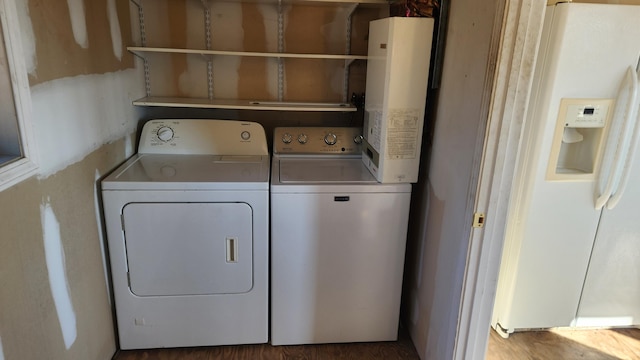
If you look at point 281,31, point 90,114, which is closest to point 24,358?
point 90,114

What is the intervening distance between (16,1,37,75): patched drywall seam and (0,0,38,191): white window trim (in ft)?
0.06

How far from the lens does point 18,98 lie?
126cm

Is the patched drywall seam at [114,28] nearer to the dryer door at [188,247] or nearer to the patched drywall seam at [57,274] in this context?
the dryer door at [188,247]

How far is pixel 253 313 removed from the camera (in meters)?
2.05

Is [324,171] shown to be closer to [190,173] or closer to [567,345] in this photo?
[190,173]

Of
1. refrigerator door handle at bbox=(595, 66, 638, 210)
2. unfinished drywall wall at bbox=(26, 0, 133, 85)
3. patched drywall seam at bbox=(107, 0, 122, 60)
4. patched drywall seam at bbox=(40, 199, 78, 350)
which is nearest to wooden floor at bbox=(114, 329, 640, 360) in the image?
patched drywall seam at bbox=(40, 199, 78, 350)

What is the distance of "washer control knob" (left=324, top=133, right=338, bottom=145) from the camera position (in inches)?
94.3

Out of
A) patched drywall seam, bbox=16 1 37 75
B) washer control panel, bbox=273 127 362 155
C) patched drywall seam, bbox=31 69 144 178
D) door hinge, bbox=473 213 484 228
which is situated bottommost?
door hinge, bbox=473 213 484 228

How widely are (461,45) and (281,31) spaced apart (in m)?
1.19

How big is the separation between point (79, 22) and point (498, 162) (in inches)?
65.2

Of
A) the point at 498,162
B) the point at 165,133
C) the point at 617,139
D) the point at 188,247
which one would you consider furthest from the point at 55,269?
the point at 617,139

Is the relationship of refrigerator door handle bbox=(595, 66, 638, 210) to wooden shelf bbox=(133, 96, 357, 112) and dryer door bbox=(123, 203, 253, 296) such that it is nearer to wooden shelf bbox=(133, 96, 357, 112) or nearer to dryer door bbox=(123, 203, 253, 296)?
wooden shelf bbox=(133, 96, 357, 112)

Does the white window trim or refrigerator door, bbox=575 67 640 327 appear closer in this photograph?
the white window trim

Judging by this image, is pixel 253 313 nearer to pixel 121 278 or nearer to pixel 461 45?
pixel 121 278
